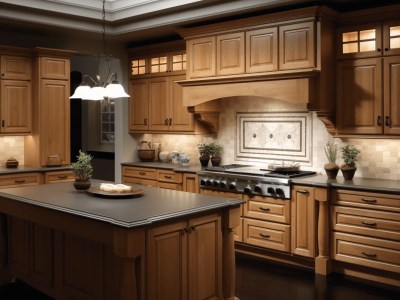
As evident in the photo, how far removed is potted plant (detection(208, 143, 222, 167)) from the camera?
665 centimetres

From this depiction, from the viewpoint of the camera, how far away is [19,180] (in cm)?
645

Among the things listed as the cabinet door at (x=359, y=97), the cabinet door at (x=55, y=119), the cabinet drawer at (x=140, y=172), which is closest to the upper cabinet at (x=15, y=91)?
the cabinet door at (x=55, y=119)

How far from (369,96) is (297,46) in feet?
3.09

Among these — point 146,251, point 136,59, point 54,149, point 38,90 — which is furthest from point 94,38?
point 146,251

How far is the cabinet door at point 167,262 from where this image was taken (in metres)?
3.37

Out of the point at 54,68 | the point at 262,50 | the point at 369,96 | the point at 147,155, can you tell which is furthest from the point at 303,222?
the point at 54,68

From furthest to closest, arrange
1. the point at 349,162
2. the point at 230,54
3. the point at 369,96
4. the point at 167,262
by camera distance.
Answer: the point at 230,54 → the point at 349,162 → the point at 369,96 → the point at 167,262

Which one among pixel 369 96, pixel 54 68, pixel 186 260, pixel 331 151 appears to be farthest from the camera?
pixel 54 68

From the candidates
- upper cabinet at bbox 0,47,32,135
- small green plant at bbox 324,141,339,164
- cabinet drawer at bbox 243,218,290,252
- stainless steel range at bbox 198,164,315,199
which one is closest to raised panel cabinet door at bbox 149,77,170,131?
stainless steel range at bbox 198,164,315,199

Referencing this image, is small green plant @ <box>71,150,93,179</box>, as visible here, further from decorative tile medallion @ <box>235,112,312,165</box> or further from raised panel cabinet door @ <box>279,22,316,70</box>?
decorative tile medallion @ <box>235,112,312,165</box>

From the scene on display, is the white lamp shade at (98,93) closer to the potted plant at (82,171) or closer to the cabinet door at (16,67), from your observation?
the potted plant at (82,171)

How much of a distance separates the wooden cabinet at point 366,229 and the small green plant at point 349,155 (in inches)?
18.1

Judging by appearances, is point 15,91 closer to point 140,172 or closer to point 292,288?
point 140,172

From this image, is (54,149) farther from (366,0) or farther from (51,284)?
(366,0)
